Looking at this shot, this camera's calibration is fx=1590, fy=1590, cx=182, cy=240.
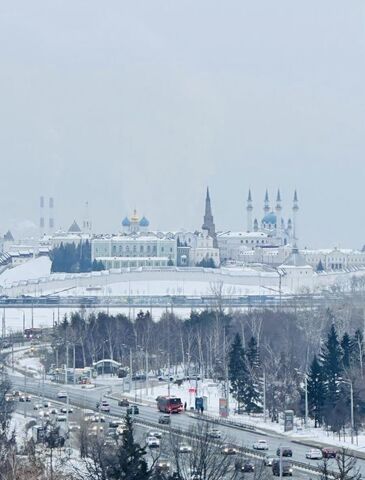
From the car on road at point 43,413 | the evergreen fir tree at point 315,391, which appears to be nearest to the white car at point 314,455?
the evergreen fir tree at point 315,391

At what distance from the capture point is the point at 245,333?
35344mm

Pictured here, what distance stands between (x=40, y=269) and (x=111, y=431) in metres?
51.6

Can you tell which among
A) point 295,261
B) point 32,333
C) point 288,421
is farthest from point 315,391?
point 295,261

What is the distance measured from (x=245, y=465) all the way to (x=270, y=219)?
75.2 meters

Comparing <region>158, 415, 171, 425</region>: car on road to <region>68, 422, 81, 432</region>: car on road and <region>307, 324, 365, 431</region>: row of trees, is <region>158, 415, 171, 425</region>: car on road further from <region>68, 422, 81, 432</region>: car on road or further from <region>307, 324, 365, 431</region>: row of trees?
<region>307, 324, 365, 431</region>: row of trees

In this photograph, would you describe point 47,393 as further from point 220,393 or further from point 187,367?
point 187,367

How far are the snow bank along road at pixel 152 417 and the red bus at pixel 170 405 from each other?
13 centimetres

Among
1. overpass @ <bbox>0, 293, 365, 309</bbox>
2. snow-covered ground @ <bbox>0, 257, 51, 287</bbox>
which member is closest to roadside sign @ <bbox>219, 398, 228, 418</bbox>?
overpass @ <bbox>0, 293, 365, 309</bbox>

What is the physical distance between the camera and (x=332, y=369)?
22.9 meters

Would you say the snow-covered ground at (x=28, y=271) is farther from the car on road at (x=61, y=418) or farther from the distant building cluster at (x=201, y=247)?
the car on road at (x=61, y=418)

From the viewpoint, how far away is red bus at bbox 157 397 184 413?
73.0 feet

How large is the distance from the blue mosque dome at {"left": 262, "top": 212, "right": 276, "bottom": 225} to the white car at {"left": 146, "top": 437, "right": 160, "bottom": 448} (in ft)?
237

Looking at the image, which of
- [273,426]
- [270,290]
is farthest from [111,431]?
[270,290]

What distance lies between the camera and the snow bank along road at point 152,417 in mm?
17953
